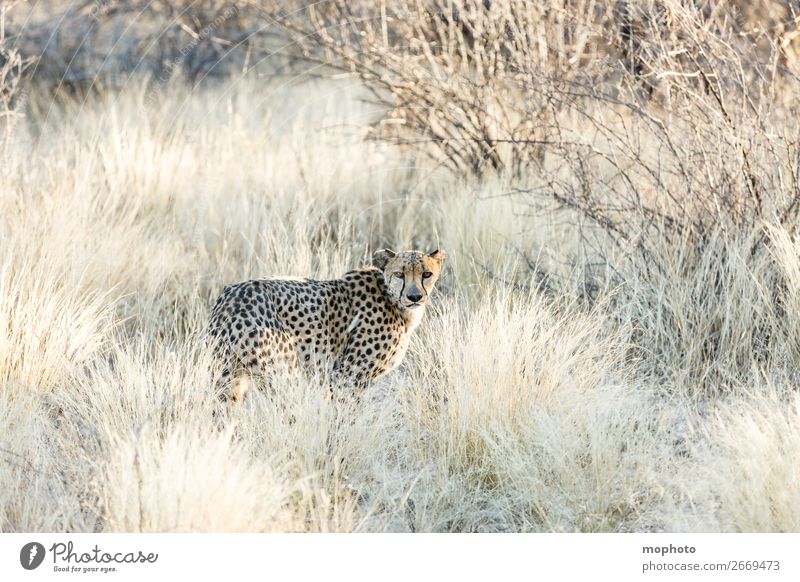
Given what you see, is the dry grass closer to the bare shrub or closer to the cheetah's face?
the cheetah's face

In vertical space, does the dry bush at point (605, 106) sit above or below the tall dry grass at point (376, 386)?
above

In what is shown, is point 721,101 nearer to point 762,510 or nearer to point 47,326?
point 762,510

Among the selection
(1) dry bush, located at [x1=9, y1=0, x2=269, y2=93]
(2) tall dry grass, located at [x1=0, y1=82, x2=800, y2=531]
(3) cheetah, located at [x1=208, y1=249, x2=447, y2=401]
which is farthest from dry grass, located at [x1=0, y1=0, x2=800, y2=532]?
(1) dry bush, located at [x1=9, y1=0, x2=269, y2=93]

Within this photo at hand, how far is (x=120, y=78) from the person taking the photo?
969 centimetres

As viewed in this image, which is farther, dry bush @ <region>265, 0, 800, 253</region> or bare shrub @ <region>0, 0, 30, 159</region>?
bare shrub @ <region>0, 0, 30, 159</region>

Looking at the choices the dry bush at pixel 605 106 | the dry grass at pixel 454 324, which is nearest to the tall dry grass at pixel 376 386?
the dry grass at pixel 454 324
